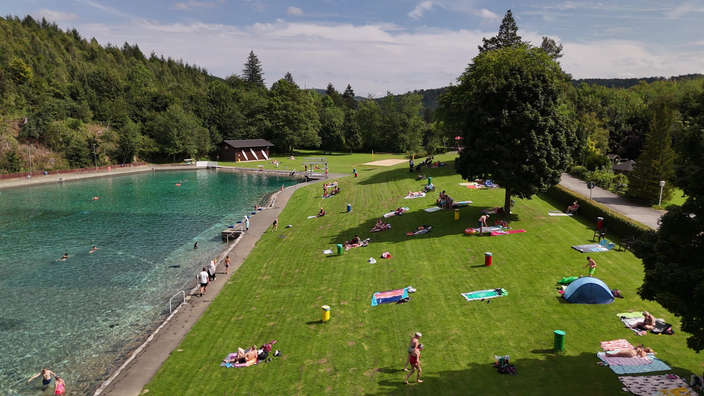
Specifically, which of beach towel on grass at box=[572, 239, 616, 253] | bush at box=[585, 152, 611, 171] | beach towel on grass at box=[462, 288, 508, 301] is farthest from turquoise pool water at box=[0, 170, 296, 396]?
bush at box=[585, 152, 611, 171]

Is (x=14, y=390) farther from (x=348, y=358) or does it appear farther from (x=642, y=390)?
(x=642, y=390)

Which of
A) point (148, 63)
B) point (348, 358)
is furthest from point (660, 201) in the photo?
point (148, 63)

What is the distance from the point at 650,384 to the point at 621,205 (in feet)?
82.3

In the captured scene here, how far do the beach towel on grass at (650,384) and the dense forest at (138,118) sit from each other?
82.6m

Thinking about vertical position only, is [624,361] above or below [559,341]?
below

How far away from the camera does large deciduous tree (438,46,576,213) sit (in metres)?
29.6

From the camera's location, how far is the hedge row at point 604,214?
25.9 meters

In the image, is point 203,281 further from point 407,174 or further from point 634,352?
point 407,174

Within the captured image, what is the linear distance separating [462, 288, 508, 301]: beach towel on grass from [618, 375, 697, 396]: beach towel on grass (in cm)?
737

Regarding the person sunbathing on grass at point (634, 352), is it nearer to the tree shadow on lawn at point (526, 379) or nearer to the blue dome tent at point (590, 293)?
the tree shadow on lawn at point (526, 379)

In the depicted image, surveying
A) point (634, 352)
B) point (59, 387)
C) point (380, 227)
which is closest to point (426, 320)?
point (634, 352)

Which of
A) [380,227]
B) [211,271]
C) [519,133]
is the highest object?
[519,133]

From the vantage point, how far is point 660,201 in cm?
3369

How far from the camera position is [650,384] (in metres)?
13.4
